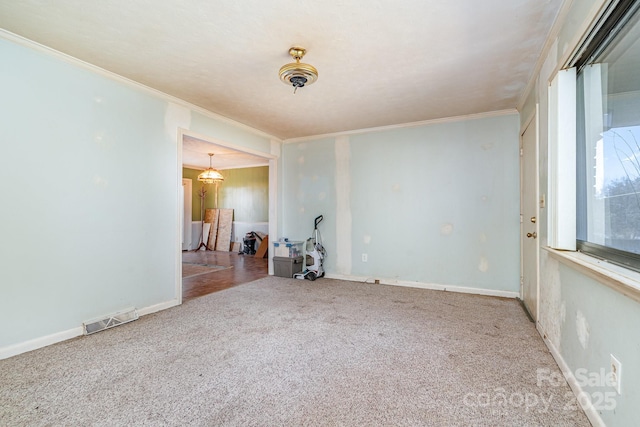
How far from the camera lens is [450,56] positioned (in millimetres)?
2531

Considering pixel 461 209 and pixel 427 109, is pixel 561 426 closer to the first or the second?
pixel 461 209

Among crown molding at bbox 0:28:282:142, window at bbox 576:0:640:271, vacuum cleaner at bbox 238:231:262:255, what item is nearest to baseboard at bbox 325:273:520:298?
window at bbox 576:0:640:271

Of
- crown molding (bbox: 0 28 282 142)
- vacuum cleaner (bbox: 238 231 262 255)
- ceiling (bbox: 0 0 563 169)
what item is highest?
ceiling (bbox: 0 0 563 169)

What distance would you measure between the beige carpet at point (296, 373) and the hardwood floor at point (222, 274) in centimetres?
104

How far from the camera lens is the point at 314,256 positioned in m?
4.95

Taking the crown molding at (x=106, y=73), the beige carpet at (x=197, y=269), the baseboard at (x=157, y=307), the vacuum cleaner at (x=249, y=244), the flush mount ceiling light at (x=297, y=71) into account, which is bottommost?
the beige carpet at (x=197, y=269)

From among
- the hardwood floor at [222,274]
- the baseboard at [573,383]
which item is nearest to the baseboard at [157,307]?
the hardwood floor at [222,274]

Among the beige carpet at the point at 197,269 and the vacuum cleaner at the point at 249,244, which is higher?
the vacuum cleaner at the point at 249,244

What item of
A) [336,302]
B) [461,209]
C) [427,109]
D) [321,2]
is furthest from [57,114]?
[461,209]

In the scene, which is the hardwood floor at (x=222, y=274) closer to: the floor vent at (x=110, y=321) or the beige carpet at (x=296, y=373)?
the floor vent at (x=110, y=321)

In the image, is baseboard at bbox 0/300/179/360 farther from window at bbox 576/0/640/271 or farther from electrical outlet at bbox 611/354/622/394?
window at bbox 576/0/640/271

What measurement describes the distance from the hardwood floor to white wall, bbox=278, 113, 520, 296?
1.17 metres

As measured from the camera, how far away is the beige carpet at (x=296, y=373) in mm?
1578

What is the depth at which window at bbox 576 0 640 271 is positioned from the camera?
130 centimetres
